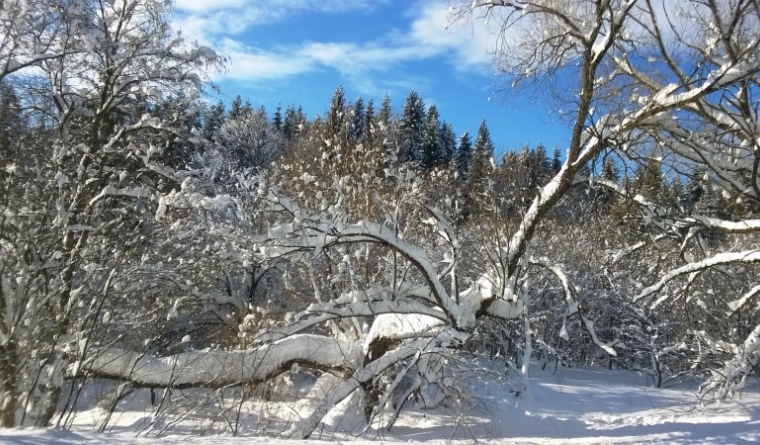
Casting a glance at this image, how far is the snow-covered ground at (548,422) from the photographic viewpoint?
15.6ft

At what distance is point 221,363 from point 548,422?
6.40m

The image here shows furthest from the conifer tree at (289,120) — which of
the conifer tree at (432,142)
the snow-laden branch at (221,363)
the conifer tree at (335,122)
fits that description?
the snow-laden branch at (221,363)

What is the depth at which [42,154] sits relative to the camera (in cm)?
534

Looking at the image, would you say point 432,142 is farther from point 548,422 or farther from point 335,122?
point 548,422

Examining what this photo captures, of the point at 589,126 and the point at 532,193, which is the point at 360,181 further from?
the point at 589,126

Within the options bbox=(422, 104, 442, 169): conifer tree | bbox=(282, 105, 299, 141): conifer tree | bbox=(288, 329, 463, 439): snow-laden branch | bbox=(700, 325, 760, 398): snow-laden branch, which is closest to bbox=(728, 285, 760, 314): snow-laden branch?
bbox=(700, 325, 760, 398): snow-laden branch

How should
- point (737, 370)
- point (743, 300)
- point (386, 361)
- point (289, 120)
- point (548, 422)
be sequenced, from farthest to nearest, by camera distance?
1. point (289, 120)
2. point (548, 422)
3. point (737, 370)
4. point (743, 300)
5. point (386, 361)

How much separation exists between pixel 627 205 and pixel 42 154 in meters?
7.30

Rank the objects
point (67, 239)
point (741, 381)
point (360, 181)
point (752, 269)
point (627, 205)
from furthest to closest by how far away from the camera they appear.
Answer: point (752, 269)
point (360, 181)
point (741, 381)
point (627, 205)
point (67, 239)

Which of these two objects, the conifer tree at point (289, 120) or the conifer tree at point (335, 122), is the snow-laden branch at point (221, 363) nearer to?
the conifer tree at point (335, 122)

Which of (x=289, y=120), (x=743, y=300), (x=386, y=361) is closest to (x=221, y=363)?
(x=386, y=361)

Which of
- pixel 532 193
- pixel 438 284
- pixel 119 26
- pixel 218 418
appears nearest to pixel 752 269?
pixel 532 193

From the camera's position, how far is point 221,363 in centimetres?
700

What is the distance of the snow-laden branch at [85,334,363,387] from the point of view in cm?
657
